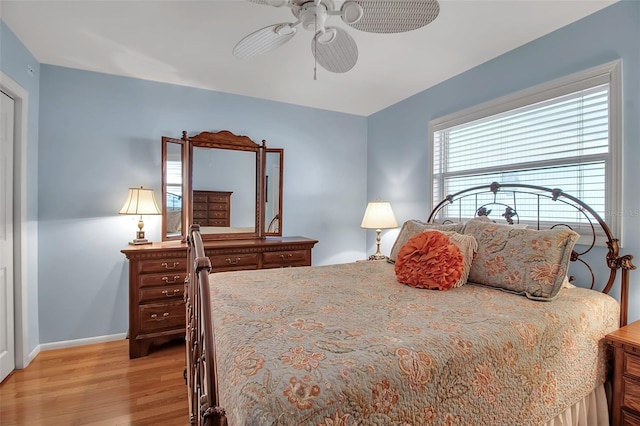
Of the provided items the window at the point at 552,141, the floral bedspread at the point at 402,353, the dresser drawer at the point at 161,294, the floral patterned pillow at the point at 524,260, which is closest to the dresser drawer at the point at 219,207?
the dresser drawer at the point at 161,294

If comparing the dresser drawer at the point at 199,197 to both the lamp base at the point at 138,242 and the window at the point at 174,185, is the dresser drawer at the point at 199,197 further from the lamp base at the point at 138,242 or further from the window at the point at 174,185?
the lamp base at the point at 138,242

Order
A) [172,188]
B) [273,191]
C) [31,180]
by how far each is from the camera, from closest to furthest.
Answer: [31,180]
[172,188]
[273,191]

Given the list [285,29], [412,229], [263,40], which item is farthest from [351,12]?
[412,229]

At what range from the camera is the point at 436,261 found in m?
1.80

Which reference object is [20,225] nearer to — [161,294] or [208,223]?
[161,294]

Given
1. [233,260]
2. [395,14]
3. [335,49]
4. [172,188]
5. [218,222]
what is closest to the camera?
[395,14]

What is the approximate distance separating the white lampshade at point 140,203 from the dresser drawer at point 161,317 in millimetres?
807

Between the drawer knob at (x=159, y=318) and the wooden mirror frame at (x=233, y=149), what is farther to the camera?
the wooden mirror frame at (x=233, y=149)

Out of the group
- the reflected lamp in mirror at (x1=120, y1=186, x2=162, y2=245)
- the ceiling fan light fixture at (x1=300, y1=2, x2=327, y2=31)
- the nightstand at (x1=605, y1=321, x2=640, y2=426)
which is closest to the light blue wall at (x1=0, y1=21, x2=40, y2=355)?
the reflected lamp in mirror at (x1=120, y1=186, x2=162, y2=245)

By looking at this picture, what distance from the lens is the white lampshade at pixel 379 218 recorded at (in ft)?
10.6

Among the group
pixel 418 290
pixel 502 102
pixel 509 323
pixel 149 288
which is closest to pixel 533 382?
pixel 509 323

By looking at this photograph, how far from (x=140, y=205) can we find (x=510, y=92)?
3152mm

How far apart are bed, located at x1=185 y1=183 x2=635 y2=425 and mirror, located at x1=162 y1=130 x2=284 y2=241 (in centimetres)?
135

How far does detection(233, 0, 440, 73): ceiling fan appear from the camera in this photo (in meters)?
1.41
